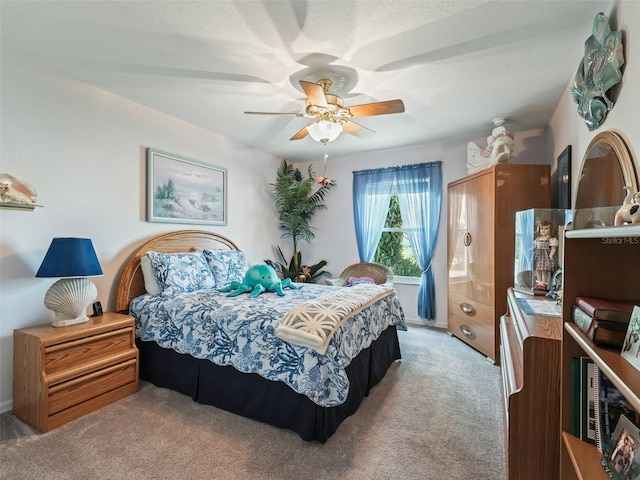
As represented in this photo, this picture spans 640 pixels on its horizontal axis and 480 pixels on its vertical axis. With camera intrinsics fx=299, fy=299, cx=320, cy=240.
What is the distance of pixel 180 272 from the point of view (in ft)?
9.43

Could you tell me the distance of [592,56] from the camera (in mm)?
1726

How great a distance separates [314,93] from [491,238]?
88.6 inches

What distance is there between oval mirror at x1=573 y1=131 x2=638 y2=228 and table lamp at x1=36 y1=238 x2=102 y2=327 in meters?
2.98

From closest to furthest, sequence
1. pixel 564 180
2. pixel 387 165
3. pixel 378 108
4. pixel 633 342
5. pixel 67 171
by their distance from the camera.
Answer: pixel 633 342, pixel 378 108, pixel 67 171, pixel 564 180, pixel 387 165

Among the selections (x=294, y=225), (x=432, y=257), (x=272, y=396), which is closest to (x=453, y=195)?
(x=432, y=257)

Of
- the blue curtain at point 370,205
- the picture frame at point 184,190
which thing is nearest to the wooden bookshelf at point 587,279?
the picture frame at point 184,190

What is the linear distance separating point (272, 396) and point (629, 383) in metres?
1.81

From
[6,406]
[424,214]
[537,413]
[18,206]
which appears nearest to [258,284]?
[18,206]

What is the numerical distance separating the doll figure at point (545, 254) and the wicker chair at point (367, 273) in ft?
6.29

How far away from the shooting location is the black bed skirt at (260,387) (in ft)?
6.05

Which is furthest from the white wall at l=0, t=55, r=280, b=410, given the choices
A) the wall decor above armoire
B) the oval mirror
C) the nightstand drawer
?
the wall decor above armoire

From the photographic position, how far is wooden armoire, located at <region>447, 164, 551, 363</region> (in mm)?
2975

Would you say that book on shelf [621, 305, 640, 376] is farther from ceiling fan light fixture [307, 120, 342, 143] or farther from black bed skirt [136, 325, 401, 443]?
ceiling fan light fixture [307, 120, 342, 143]

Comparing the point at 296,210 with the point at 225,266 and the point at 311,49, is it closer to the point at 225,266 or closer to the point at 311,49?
the point at 225,266
